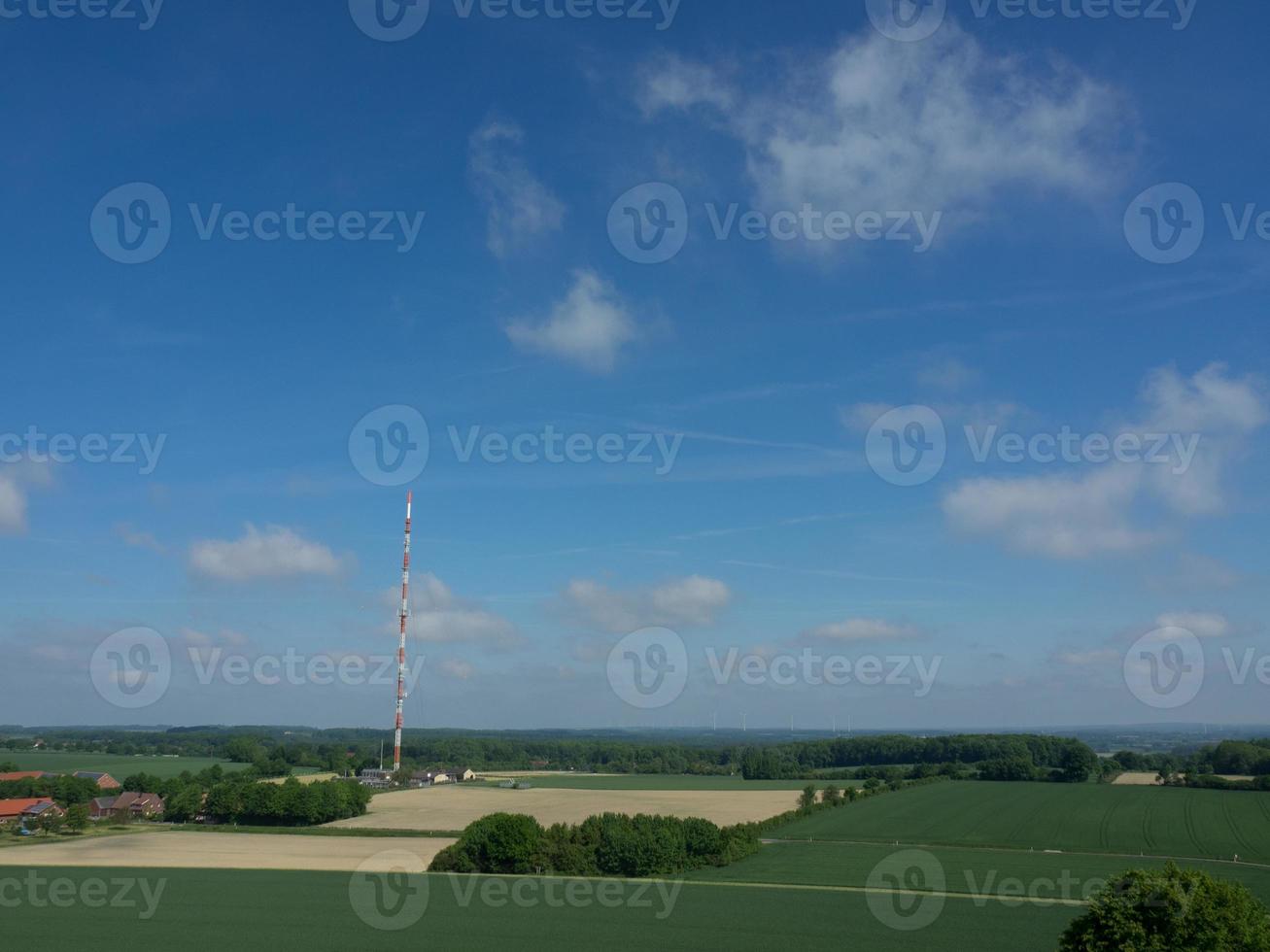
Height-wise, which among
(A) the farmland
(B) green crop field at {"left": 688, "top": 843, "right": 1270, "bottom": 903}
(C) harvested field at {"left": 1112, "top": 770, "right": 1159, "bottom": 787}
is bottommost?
(A) the farmland

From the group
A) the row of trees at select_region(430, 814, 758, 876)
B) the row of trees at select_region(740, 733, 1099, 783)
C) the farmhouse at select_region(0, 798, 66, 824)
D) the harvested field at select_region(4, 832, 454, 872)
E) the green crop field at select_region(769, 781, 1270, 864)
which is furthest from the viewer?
the row of trees at select_region(740, 733, 1099, 783)

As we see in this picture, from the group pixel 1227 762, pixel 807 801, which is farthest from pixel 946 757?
pixel 807 801

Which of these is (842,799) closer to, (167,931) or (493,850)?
(493,850)

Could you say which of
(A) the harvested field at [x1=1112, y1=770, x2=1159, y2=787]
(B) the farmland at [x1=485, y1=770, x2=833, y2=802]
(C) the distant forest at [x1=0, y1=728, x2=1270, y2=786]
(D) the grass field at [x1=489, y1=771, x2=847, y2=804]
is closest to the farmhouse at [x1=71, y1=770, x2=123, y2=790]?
(C) the distant forest at [x1=0, y1=728, x2=1270, y2=786]

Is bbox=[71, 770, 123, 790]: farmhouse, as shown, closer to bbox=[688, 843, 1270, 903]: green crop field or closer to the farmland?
the farmland

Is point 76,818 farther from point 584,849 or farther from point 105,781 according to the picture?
point 584,849

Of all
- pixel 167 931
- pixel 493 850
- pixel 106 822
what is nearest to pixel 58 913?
pixel 167 931
